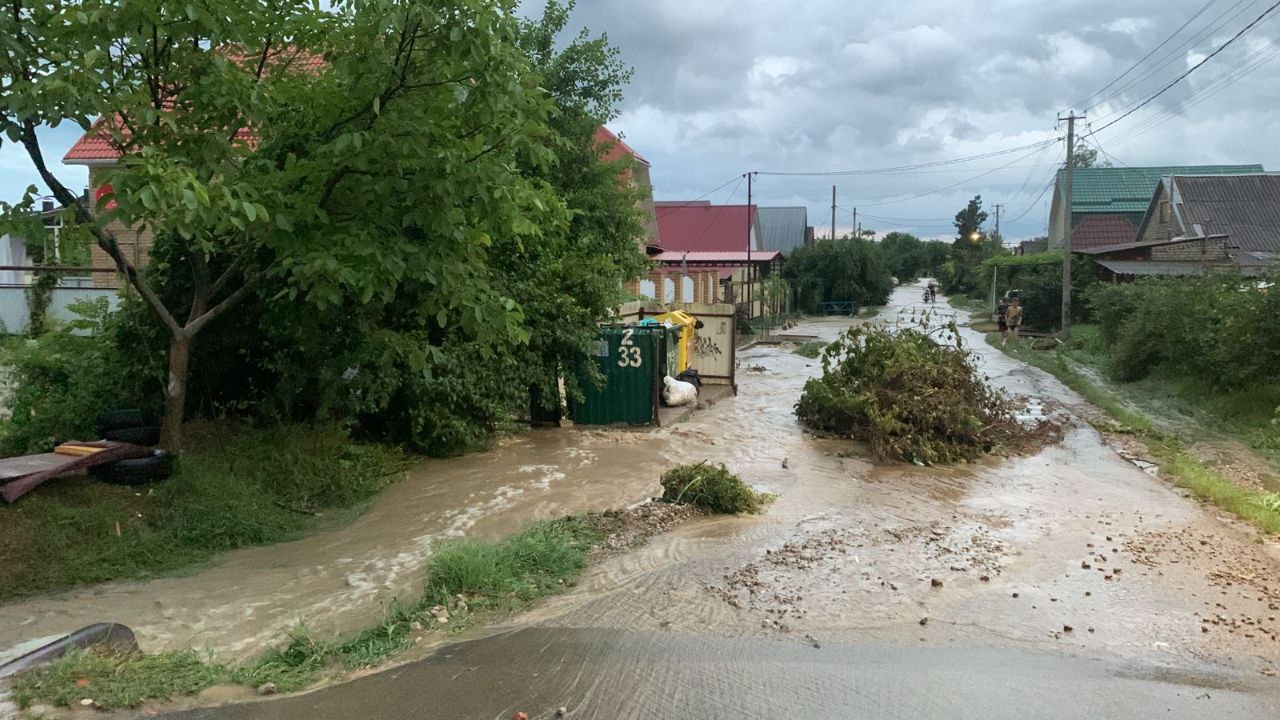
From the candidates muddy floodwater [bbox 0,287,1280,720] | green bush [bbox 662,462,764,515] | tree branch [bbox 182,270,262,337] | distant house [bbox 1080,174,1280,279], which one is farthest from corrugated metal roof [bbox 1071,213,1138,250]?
tree branch [bbox 182,270,262,337]

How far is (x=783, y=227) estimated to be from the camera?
3073 inches

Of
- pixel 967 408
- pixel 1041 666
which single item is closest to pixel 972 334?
pixel 967 408

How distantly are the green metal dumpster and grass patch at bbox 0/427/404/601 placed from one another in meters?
3.49

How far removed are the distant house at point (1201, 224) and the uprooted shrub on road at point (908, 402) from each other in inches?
714

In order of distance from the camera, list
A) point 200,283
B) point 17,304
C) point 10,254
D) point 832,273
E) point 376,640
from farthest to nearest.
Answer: point 832,273 → point 10,254 → point 17,304 → point 200,283 → point 376,640

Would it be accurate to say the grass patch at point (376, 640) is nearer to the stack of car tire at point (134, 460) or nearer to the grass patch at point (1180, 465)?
the stack of car tire at point (134, 460)

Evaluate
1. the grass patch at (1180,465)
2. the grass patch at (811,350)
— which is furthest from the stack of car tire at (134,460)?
the grass patch at (811,350)

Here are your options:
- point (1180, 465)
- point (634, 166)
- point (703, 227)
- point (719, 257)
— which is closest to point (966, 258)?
point (703, 227)

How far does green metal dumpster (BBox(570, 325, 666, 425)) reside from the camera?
40.6 feet

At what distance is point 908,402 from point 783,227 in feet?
223

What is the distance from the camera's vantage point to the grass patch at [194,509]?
635 centimetres

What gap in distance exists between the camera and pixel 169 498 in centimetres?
746

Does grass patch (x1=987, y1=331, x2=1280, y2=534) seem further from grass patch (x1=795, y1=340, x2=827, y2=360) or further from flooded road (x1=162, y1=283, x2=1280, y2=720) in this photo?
grass patch (x1=795, y1=340, x2=827, y2=360)

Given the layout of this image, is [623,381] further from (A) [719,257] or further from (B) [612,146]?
(A) [719,257]
